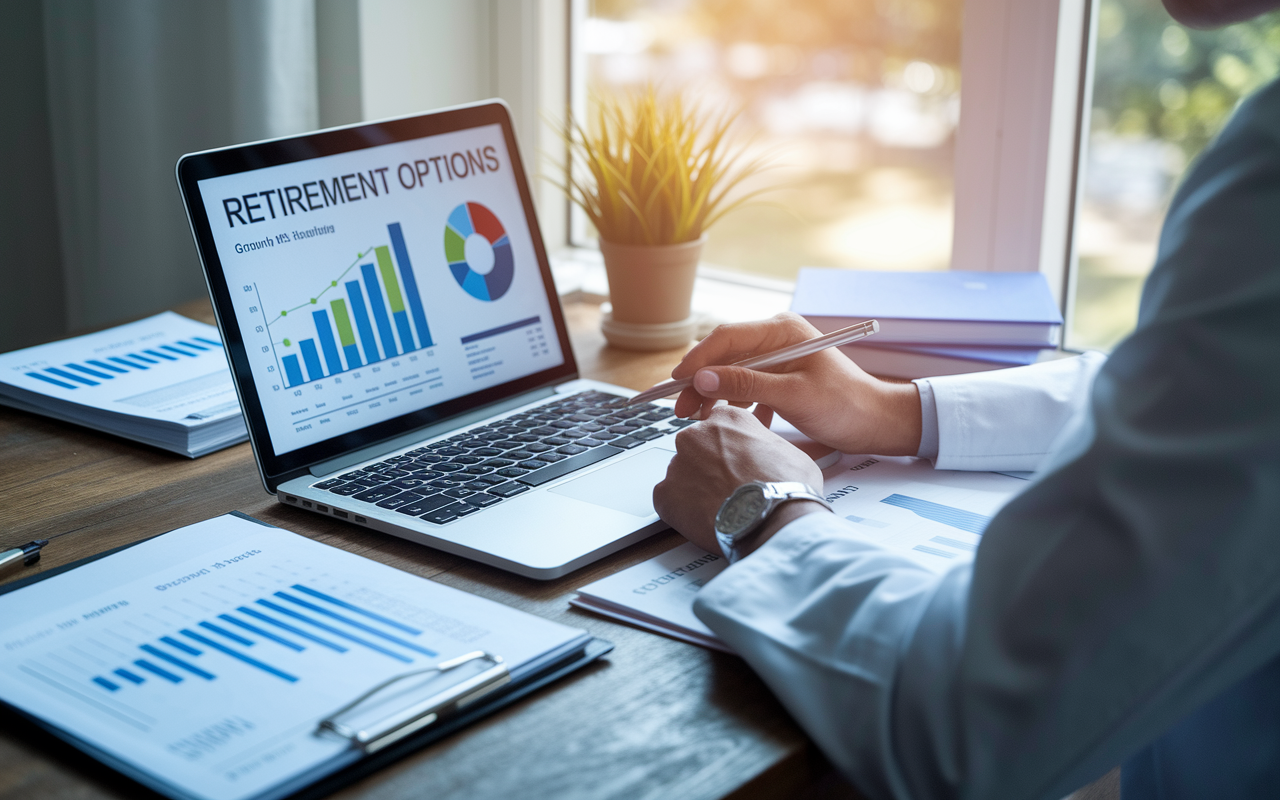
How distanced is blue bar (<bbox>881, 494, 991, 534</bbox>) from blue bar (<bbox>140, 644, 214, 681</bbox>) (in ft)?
1.66

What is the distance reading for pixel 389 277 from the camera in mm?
976

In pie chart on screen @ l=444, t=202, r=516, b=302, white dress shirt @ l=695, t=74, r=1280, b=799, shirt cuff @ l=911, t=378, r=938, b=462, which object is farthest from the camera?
pie chart on screen @ l=444, t=202, r=516, b=302

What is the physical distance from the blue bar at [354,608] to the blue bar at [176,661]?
3.6 inches

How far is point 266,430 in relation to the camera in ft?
2.83

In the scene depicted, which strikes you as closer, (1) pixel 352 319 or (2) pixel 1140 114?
(1) pixel 352 319

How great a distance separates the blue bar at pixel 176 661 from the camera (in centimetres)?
57

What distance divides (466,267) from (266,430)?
0.27 meters

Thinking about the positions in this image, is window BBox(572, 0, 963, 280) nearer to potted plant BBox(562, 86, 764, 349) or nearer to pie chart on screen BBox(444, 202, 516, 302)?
potted plant BBox(562, 86, 764, 349)

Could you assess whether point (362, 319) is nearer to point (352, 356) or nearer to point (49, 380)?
point (352, 356)

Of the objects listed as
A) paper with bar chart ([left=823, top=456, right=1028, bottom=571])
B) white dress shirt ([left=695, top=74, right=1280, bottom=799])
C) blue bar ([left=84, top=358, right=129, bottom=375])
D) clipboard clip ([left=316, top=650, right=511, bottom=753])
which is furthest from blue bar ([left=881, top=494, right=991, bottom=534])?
blue bar ([left=84, top=358, right=129, bottom=375])

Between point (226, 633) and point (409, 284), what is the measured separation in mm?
450

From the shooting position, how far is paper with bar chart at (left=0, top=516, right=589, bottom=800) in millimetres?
517

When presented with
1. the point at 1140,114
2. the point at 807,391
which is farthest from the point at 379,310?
the point at 1140,114

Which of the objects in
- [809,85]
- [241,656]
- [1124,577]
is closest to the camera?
[1124,577]
